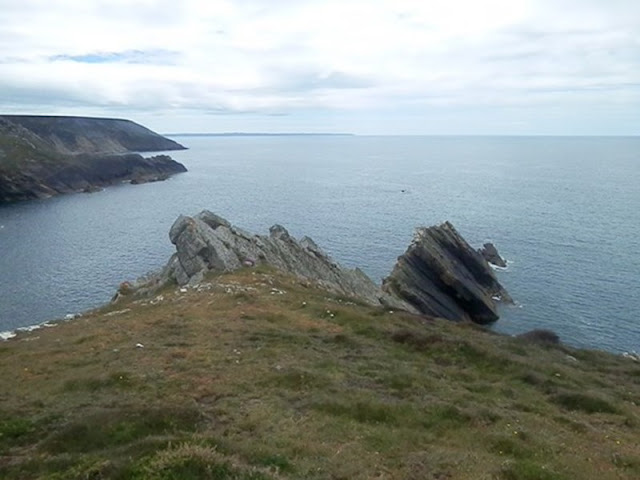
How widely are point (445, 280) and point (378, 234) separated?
1347 inches

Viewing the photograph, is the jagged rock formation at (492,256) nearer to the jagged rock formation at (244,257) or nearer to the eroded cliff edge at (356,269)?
the eroded cliff edge at (356,269)

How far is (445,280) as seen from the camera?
232ft

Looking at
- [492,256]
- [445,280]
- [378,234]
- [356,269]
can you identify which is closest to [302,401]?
[356,269]

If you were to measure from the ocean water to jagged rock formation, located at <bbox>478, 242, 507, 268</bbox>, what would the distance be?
225cm

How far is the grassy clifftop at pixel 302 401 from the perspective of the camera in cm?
1577

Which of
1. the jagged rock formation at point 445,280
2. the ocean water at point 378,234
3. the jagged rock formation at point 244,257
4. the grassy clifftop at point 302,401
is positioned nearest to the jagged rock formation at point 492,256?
the ocean water at point 378,234

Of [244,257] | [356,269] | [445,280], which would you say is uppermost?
[244,257]

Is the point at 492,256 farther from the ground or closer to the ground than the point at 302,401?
closer to the ground

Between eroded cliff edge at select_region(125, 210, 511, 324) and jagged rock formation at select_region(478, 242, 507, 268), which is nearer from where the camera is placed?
eroded cliff edge at select_region(125, 210, 511, 324)

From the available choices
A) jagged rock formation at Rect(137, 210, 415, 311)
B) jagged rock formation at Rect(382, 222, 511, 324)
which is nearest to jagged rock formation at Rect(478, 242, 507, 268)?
jagged rock formation at Rect(382, 222, 511, 324)

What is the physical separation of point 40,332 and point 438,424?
90.8ft

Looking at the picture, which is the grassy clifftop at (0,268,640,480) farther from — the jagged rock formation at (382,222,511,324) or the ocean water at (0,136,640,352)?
the ocean water at (0,136,640,352)

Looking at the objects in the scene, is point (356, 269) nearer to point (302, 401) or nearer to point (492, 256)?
point (492, 256)

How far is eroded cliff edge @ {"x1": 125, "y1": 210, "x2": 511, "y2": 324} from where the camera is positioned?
52000 millimetres
